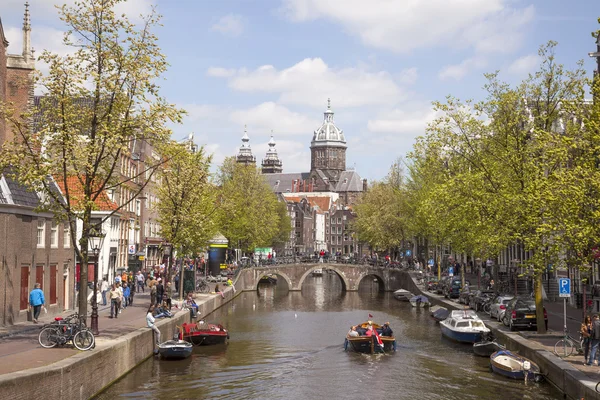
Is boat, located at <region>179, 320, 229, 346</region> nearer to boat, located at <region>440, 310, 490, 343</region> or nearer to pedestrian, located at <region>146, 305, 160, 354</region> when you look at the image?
pedestrian, located at <region>146, 305, 160, 354</region>

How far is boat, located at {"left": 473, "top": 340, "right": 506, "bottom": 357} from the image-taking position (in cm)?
3333

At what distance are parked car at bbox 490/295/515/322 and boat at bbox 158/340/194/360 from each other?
59.1ft

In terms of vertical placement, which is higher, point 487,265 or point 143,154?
point 143,154

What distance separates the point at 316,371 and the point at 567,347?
1026cm

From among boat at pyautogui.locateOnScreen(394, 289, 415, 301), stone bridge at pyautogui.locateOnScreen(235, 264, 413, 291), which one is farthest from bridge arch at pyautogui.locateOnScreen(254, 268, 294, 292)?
boat at pyautogui.locateOnScreen(394, 289, 415, 301)

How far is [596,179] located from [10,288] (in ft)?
76.4

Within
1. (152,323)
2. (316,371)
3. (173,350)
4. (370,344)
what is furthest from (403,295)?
(152,323)

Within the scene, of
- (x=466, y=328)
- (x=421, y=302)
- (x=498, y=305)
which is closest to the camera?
(x=466, y=328)

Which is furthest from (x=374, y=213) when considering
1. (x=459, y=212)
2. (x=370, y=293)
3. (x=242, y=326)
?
(x=459, y=212)

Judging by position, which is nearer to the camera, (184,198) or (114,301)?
(114,301)

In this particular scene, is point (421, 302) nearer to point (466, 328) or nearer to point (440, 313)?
point (440, 313)

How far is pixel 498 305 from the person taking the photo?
40969 millimetres

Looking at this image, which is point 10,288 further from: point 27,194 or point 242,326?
point 242,326

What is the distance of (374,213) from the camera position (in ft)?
301
